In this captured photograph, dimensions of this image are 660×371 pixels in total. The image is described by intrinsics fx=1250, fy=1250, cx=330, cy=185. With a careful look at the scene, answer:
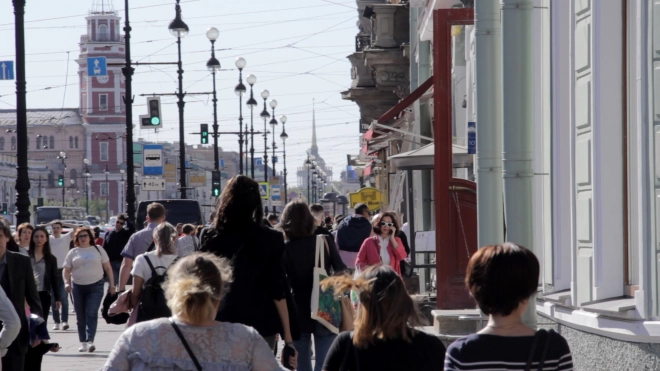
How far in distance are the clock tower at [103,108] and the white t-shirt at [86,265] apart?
140m

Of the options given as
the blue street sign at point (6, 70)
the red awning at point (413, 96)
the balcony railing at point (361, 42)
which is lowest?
the red awning at point (413, 96)

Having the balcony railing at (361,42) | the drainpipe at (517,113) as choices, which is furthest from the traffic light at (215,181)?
the drainpipe at (517,113)

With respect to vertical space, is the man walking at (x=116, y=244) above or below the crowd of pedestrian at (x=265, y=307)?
below

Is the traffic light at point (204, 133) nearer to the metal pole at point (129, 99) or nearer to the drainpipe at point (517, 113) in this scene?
the metal pole at point (129, 99)

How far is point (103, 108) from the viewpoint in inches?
6171

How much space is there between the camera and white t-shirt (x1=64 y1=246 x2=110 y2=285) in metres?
15.7

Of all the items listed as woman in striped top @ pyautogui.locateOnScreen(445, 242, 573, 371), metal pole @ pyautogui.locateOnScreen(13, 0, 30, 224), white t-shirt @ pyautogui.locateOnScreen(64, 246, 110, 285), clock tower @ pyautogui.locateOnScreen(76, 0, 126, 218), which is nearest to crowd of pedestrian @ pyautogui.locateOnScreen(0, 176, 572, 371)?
woman in striped top @ pyautogui.locateOnScreen(445, 242, 573, 371)

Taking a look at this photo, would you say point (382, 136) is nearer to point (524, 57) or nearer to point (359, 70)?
point (524, 57)

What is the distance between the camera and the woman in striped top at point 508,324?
4.15m

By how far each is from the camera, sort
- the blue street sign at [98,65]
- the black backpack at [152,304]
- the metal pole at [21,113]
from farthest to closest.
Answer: the blue street sign at [98,65]
the metal pole at [21,113]
the black backpack at [152,304]

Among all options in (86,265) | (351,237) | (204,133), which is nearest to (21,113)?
(86,265)

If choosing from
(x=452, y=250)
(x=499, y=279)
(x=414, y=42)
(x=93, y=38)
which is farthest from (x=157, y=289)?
(x=93, y=38)

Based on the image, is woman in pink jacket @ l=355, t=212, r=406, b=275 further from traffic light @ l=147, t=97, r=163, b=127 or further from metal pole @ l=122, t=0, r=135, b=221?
traffic light @ l=147, t=97, r=163, b=127

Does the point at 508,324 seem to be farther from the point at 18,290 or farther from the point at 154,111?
the point at 154,111
